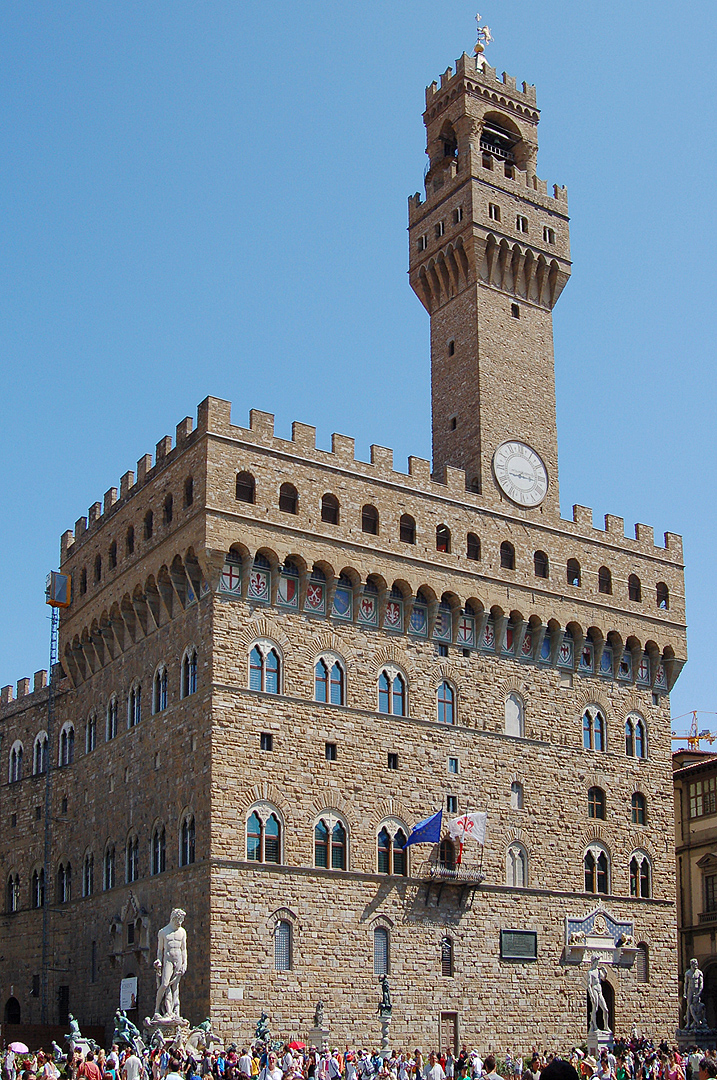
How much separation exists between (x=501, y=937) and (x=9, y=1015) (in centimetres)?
1968

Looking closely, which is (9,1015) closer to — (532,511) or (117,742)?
(117,742)

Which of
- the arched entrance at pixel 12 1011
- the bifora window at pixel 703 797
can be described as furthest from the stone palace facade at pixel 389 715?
the bifora window at pixel 703 797

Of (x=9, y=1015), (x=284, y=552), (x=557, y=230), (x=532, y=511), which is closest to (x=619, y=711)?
(x=532, y=511)

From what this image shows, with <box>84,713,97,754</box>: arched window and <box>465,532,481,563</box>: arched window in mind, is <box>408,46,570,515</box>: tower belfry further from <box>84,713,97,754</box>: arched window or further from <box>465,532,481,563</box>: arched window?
<box>84,713,97,754</box>: arched window

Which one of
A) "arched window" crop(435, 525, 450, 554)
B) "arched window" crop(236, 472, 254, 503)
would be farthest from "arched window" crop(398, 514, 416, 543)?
"arched window" crop(236, 472, 254, 503)

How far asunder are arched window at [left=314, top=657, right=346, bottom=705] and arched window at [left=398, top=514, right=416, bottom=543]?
528 cm

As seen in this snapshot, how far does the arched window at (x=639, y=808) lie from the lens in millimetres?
49719

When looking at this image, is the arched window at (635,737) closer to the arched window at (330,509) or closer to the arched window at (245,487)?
the arched window at (330,509)

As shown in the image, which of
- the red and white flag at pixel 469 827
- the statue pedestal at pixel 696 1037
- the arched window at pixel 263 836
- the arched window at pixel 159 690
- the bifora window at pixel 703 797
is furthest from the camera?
the bifora window at pixel 703 797

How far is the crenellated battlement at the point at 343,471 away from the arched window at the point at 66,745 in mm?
6650

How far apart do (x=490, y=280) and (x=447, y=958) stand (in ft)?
82.9

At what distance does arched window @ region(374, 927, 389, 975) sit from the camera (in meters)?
41.3

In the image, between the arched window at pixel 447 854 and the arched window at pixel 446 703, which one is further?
the arched window at pixel 446 703

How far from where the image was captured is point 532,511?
49.7m
